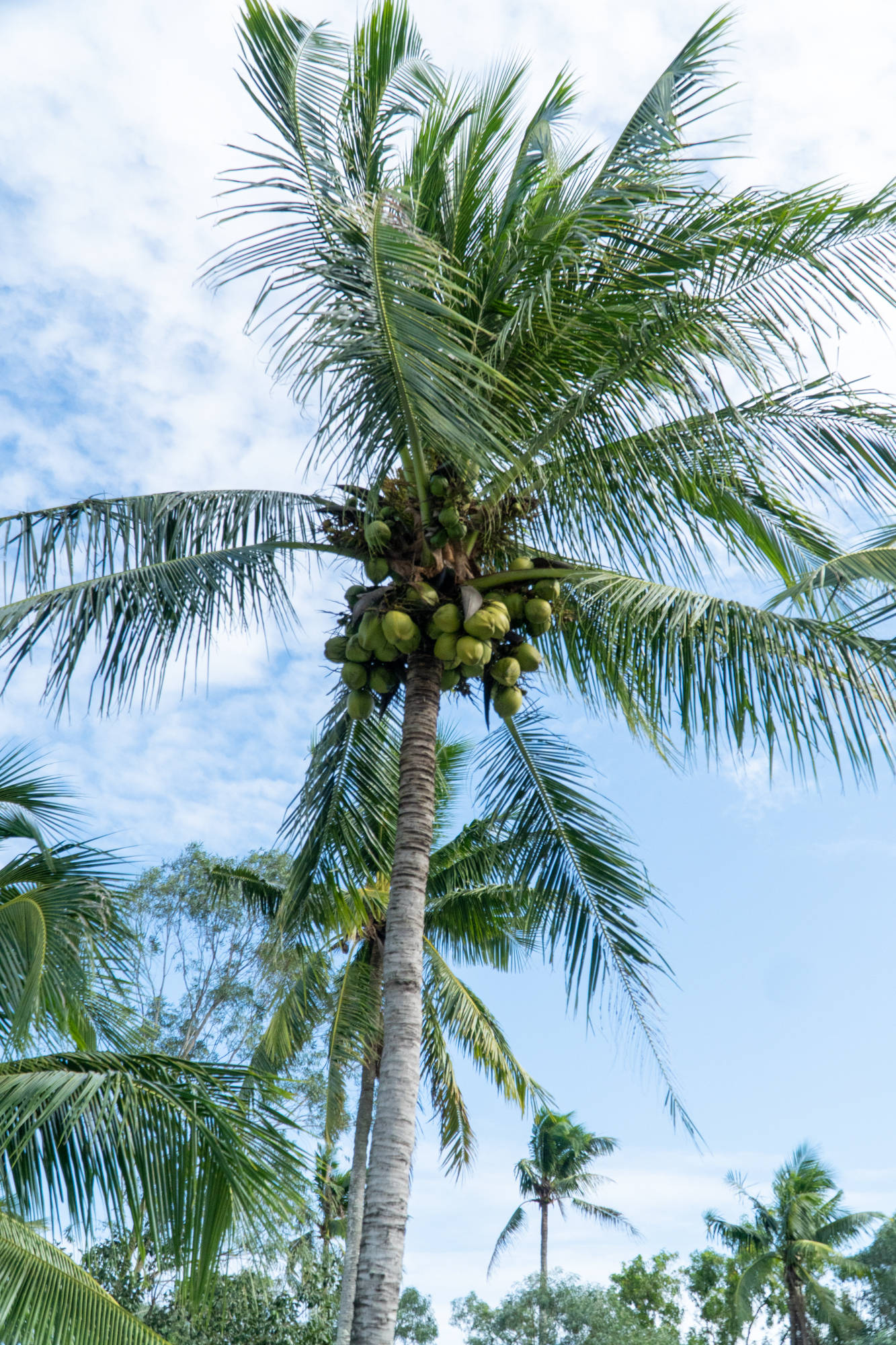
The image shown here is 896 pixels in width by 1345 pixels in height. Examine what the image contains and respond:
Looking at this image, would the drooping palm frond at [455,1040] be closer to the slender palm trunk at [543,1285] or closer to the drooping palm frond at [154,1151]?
the drooping palm frond at [154,1151]

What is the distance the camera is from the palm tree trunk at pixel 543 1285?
79.3 ft

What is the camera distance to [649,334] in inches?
201

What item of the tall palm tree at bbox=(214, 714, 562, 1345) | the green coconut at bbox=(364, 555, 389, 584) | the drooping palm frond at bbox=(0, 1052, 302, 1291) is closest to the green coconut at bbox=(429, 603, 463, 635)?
the green coconut at bbox=(364, 555, 389, 584)

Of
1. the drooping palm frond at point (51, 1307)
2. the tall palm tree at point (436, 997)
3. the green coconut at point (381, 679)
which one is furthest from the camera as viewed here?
the tall palm tree at point (436, 997)

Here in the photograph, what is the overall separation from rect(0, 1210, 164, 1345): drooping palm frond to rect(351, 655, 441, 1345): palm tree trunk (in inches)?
34.9

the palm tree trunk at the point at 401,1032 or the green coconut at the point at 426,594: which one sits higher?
the green coconut at the point at 426,594

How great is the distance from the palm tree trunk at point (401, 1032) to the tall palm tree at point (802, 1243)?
2171 centimetres

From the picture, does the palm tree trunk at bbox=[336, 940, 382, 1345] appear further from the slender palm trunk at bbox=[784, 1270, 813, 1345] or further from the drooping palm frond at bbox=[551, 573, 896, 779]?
the slender palm trunk at bbox=[784, 1270, 813, 1345]

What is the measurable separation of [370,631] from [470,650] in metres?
0.47

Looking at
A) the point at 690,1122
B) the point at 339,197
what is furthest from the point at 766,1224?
the point at 339,197

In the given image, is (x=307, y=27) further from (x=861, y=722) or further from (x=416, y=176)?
(x=861, y=722)

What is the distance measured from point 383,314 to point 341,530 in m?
1.34

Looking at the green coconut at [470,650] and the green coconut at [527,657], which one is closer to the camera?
the green coconut at [470,650]

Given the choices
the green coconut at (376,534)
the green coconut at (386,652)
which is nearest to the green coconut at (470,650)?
the green coconut at (386,652)
